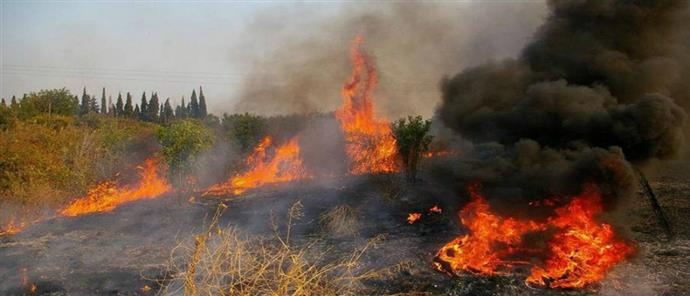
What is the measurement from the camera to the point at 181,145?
24469 millimetres

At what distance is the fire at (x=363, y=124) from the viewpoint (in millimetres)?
27438

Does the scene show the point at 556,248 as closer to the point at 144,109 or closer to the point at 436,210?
the point at 436,210

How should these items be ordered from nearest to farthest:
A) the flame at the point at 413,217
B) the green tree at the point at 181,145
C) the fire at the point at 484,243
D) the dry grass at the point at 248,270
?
the dry grass at the point at 248,270, the fire at the point at 484,243, the flame at the point at 413,217, the green tree at the point at 181,145

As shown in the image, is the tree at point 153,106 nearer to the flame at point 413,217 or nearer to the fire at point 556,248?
the flame at point 413,217

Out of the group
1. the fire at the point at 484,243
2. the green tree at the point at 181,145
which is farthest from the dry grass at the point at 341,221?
the green tree at the point at 181,145

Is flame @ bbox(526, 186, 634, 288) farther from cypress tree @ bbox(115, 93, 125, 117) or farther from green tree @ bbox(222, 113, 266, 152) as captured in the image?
cypress tree @ bbox(115, 93, 125, 117)

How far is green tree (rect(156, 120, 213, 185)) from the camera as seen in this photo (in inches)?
960

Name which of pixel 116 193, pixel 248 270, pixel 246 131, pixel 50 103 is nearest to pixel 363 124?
pixel 246 131

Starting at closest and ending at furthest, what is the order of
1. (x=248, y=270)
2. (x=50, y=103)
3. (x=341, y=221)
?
(x=248, y=270)
(x=341, y=221)
(x=50, y=103)

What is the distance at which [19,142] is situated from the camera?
2197 centimetres

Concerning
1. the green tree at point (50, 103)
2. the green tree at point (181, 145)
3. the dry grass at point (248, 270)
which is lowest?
the dry grass at point (248, 270)

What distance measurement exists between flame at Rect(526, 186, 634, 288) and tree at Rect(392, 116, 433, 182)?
10630 millimetres

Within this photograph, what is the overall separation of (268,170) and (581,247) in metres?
20.3

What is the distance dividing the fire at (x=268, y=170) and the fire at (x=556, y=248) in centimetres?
1505
